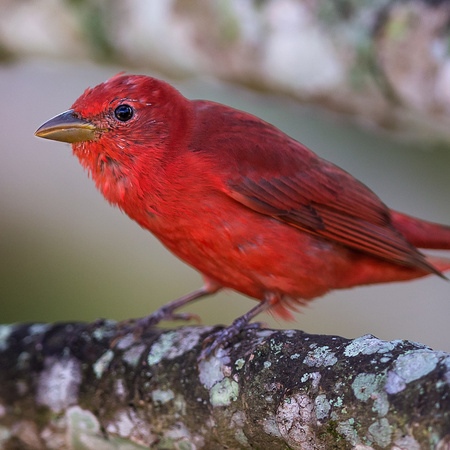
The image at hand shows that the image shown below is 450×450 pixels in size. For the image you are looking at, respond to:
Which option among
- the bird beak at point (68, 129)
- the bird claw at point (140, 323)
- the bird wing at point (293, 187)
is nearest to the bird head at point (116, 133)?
the bird beak at point (68, 129)

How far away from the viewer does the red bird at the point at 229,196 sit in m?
2.70

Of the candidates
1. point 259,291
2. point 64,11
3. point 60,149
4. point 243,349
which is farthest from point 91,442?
point 60,149

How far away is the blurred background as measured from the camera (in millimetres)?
3094

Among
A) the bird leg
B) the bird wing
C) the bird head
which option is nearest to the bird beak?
the bird head

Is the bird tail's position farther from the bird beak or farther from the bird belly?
the bird beak

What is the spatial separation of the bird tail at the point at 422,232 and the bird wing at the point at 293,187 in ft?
0.37

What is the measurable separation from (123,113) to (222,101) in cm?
345

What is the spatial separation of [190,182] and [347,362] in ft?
3.53

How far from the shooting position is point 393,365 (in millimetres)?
1734

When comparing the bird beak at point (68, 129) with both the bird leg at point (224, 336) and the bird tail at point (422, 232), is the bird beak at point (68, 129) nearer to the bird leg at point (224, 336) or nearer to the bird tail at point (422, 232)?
the bird leg at point (224, 336)

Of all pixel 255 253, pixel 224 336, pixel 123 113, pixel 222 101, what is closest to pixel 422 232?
pixel 255 253

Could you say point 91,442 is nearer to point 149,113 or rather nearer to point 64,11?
point 149,113

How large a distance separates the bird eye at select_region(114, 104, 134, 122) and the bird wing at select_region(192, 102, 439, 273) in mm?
279

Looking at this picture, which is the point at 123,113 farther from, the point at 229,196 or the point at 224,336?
the point at 224,336
